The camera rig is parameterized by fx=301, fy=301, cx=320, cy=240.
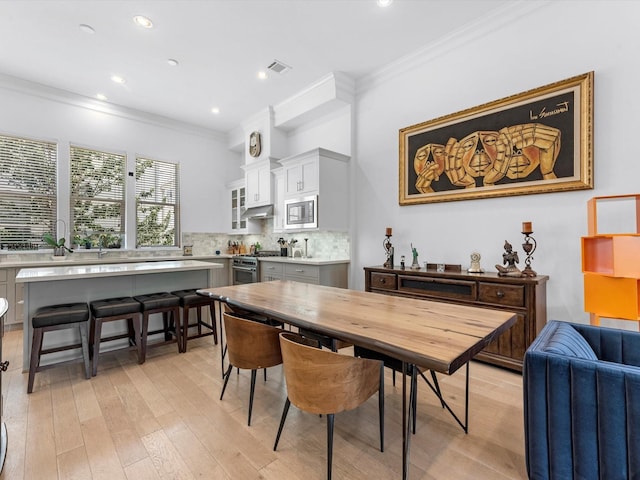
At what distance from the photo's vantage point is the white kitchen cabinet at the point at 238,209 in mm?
6234

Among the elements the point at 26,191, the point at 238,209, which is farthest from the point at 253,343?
the point at 26,191

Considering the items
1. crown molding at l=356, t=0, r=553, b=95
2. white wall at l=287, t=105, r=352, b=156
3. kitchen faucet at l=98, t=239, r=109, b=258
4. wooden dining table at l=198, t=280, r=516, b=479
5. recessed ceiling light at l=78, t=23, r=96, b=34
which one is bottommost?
wooden dining table at l=198, t=280, r=516, b=479

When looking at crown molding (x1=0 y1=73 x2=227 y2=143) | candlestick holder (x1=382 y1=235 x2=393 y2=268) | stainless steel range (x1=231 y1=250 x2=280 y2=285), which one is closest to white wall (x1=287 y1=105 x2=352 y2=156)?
candlestick holder (x1=382 y1=235 x2=393 y2=268)

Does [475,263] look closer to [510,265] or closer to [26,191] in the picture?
[510,265]

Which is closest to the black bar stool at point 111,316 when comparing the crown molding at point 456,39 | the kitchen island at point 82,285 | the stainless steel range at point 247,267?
the kitchen island at point 82,285

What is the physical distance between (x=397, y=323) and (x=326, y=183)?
311 cm

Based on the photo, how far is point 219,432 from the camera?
6.26 feet

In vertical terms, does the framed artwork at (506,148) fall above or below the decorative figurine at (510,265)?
above

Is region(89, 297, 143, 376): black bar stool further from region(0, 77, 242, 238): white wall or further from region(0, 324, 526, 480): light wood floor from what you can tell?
region(0, 77, 242, 238): white wall

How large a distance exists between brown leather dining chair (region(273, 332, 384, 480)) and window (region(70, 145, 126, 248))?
5.10m

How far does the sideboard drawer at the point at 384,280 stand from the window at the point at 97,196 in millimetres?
4577

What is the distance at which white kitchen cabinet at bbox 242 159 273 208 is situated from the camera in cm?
547

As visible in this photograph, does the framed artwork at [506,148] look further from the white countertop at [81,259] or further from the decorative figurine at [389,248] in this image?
the white countertop at [81,259]

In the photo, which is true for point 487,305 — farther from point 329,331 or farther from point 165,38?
point 165,38
